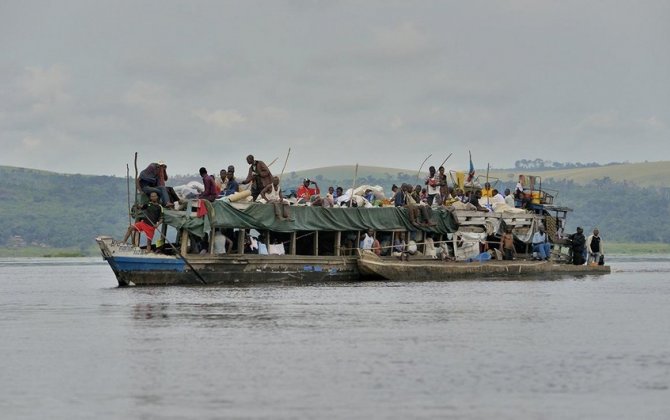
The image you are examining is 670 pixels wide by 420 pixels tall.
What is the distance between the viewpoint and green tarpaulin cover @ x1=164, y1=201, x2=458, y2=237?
120ft

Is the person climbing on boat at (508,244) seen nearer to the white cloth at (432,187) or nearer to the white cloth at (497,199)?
the white cloth at (497,199)

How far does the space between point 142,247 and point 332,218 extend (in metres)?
6.33

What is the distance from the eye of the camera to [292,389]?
17312mm

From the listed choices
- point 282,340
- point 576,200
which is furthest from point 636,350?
point 576,200

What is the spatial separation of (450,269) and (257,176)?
25.1 feet

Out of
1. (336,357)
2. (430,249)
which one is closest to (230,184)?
(430,249)

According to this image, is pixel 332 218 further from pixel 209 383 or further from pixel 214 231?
pixel 209 383

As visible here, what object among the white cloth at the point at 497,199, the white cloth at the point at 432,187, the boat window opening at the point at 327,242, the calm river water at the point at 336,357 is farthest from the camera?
A: the white cloth at the point at 497,199

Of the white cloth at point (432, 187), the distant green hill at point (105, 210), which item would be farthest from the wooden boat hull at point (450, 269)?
the distant green hill at point (105, 210)

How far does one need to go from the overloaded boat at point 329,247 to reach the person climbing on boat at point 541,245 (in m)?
0.25

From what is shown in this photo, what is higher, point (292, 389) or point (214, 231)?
point (214, 231)

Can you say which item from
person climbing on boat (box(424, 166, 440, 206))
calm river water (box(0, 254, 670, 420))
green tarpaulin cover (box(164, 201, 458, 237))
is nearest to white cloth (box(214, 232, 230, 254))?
green tarpaulin cover (box(164, 201, 458, 237))

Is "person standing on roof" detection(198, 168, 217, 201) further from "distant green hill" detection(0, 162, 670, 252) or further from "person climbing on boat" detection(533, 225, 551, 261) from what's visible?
"distant green hill" detection(0, 162, 670, 252)

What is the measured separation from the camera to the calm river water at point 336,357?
53.1 feet
